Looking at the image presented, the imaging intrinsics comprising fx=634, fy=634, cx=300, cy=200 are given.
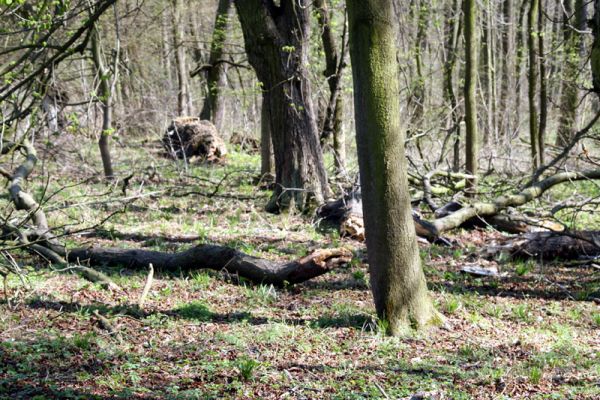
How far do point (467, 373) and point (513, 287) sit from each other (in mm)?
2947

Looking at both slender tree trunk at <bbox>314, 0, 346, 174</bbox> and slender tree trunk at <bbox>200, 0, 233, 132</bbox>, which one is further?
slender tree trunk at <bbox>200, 0, 233, 132</bbox>

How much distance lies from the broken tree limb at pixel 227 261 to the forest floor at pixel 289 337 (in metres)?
0.16

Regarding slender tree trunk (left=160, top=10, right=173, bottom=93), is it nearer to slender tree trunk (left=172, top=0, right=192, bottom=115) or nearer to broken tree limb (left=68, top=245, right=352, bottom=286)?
slender tree trunk (left=172, top=0, right=192, bottom=115)

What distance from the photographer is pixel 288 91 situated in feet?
35.9

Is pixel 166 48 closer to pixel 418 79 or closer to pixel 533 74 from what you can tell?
pixel 418 79

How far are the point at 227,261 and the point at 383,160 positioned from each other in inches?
108

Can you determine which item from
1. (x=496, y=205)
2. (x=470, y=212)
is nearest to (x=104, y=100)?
(x=470, y=212)

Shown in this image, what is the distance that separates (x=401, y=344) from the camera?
5730mm

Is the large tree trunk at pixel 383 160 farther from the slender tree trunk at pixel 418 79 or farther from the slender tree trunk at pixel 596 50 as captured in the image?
the slender tree trunk at pixel 418 79

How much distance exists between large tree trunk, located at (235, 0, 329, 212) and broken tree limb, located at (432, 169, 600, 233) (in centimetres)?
221

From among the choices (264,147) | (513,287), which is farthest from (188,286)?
(264,147)

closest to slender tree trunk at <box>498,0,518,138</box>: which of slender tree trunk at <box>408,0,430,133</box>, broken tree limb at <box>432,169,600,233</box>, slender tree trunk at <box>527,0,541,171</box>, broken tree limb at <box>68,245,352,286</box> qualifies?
slender tree trunk at <box>408,0,430,133</box>

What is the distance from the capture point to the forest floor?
4934 millimetres

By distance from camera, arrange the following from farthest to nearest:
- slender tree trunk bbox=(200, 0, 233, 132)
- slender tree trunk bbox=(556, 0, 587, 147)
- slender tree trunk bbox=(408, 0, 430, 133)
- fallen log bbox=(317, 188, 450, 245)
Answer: slender tree trunk bbox=(200, 0, 233, 132)
slender tree trunk bbox=(556, 0, 587, 147)
slender tree trunk bbox=(408, 0, 430, 133)
fallen log bbox=(317, 188, 450, 245)
